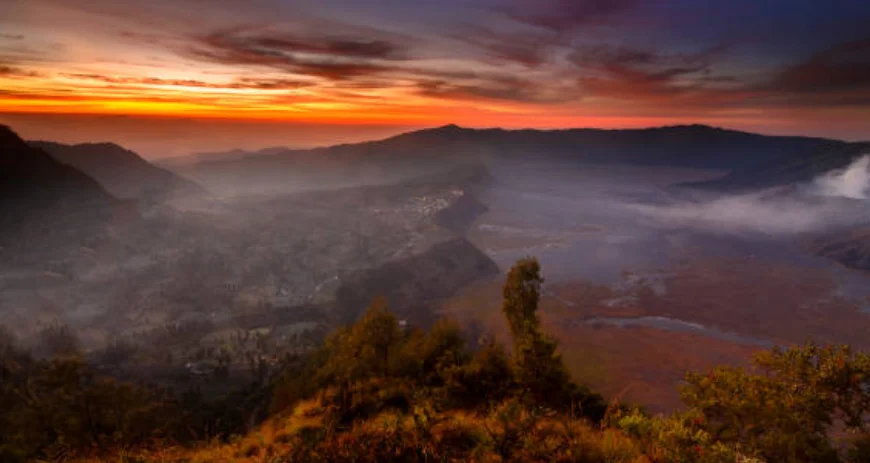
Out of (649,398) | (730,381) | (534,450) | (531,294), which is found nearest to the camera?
(534,450)

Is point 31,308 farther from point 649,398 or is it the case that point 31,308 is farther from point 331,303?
point 649,398

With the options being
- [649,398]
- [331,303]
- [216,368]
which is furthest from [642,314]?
[216,368]

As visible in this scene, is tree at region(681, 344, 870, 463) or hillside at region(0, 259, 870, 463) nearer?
hillside at region(0, 259, 870, 463)

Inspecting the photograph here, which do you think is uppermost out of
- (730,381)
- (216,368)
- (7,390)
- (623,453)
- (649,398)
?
(623,453)

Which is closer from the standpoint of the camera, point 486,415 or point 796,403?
point 486,415

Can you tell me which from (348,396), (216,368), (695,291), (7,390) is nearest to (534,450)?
(348,396)

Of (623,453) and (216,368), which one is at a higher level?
(623,453)

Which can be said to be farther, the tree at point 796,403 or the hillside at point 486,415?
the tree at point 796,403

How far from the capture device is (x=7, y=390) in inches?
2203

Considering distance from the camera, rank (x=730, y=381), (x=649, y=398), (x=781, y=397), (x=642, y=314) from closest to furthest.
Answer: (x=781, y=397), (x=730, y=381), (x=649, y=398), (x=642, y=314)

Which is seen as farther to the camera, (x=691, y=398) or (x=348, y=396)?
(x=691, y=398)

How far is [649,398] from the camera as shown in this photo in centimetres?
8144

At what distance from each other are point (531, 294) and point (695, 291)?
6109 inches

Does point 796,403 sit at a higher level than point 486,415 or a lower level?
lower
